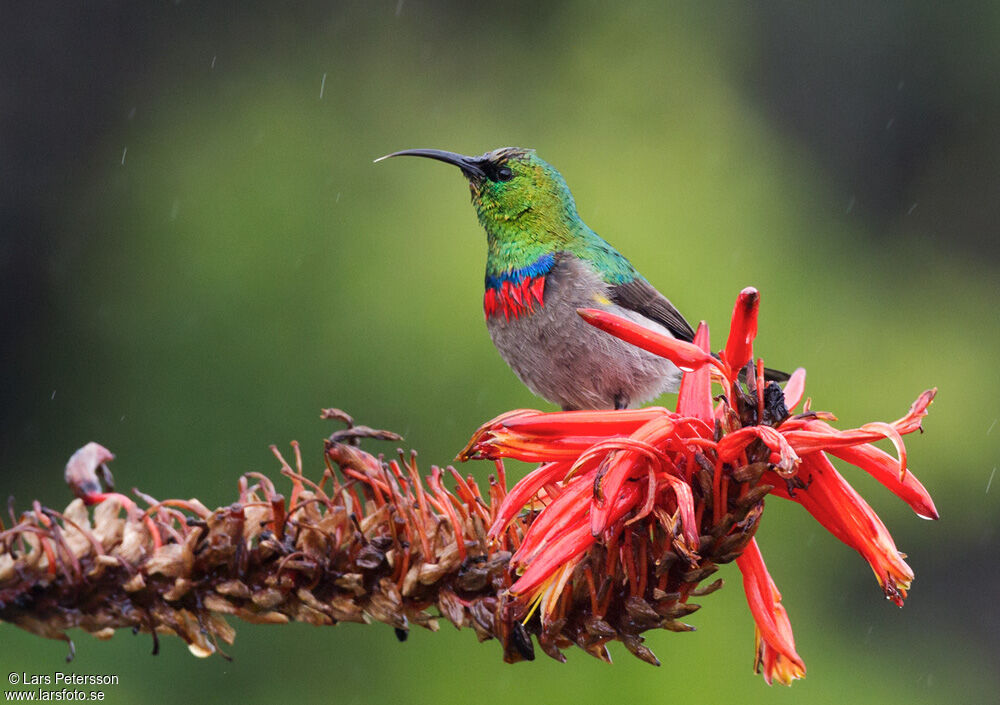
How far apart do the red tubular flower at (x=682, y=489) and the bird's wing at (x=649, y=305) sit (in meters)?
1.72

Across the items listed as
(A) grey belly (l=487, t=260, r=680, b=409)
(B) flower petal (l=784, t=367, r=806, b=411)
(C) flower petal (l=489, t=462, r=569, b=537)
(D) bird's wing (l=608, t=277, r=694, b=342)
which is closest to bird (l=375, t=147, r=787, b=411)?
(A) grey belly (l=487, t=260, r=680, b=409)

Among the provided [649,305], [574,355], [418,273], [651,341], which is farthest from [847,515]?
[418,273]

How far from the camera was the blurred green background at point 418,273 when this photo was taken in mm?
4867

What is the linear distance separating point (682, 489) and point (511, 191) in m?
1.72

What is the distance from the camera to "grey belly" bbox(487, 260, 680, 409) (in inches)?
119

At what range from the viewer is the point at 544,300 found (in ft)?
10.1

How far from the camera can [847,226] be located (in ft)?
23.9

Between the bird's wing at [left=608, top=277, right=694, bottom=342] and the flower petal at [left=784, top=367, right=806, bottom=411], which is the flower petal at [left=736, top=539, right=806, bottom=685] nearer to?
the flower petal at [left=784, top=367, right=806, bottom=411]

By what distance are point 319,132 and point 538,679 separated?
126 inches

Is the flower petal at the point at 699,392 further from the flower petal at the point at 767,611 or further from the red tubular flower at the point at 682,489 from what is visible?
the flower petal at the point at 767,611

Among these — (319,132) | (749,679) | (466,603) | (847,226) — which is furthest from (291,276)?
(466,603)

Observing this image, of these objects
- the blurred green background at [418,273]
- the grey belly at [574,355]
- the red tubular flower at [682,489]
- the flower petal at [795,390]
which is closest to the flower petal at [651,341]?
the red tubular flower at [682,489]

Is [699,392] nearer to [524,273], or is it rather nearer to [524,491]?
[524,491]

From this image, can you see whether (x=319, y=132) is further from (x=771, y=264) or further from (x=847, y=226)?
(x=847, y=226)
